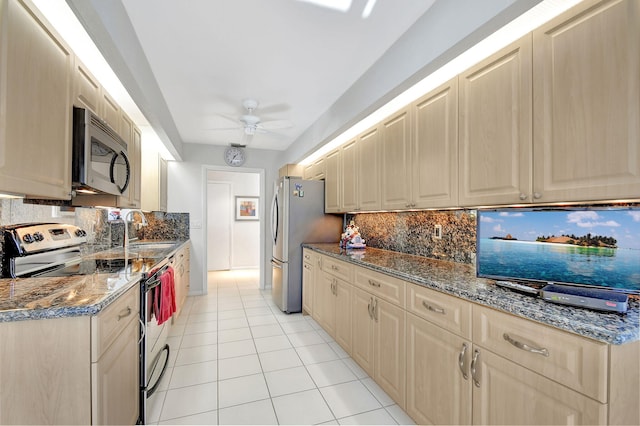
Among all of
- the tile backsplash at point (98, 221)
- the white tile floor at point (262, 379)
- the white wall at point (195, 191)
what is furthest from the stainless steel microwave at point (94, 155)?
the white wall at point (195, 191)

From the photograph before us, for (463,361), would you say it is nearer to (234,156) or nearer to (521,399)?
(521,399)

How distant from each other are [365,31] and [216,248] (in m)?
5.79

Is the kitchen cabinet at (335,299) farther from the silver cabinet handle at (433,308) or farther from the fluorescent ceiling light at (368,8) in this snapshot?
the fluorescent ceiling light at (368,8)

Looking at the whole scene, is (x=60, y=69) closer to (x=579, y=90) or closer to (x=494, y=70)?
(x=494, y=70)

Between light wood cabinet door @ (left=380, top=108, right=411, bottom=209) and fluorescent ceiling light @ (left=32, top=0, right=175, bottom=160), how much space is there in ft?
6.57

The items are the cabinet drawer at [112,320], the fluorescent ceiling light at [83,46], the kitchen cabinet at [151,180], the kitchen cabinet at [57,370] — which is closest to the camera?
the kitchen cabinet at [57,370]

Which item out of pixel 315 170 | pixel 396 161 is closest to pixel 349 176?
pixel 396 161

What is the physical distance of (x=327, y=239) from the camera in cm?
397

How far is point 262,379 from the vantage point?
7.25 feet

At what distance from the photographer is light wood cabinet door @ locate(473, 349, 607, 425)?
923 millimetres

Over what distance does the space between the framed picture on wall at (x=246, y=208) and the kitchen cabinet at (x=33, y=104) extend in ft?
17.3

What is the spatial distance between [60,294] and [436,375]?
1.80 meters

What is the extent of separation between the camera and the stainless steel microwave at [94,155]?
5.11 feet

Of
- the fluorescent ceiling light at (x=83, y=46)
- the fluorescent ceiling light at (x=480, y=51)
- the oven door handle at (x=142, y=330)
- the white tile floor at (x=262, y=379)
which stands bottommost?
the white tile floor at (x=262, y=379)
